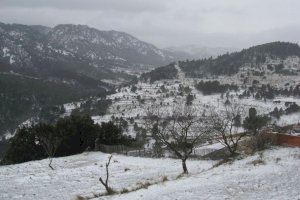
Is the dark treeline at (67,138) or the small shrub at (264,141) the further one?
the dark treeline at (67,138)

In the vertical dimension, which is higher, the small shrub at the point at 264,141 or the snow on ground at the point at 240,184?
the small shrub at the point at 264,141

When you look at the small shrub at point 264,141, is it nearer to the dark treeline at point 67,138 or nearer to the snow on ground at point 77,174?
the snow on ground at point 77,174

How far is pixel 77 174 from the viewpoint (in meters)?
39.6

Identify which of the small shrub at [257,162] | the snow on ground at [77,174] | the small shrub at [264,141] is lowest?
the snow on ground at [77,174]

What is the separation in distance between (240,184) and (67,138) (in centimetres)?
4168

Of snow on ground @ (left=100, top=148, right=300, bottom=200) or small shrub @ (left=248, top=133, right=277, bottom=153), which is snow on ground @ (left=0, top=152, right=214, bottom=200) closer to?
small shrub @ (left=248, top=133, right=277, bottom=153)

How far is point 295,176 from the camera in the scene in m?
26.3

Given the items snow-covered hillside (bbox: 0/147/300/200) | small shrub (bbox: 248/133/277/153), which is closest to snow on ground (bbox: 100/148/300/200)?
snow-covered hillside (bbox: 0/147/300/200)

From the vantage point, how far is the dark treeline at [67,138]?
64062 millimetres

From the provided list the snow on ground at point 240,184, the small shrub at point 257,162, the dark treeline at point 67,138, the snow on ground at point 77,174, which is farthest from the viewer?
the dark treeline at point 67,138

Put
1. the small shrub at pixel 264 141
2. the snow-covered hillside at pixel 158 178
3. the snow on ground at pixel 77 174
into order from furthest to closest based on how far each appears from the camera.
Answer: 1. the small shrub at pixel 264 141
2. the snow on ground at pixel 77 174
3. the snow-covered hillside at pixel 158 178

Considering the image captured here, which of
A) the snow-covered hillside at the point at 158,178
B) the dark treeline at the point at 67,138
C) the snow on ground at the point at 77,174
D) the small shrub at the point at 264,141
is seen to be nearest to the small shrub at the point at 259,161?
the snow-covered hillside at the point at 158,178

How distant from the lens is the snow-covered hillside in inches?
977

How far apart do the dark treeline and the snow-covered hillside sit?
48.7 feet
